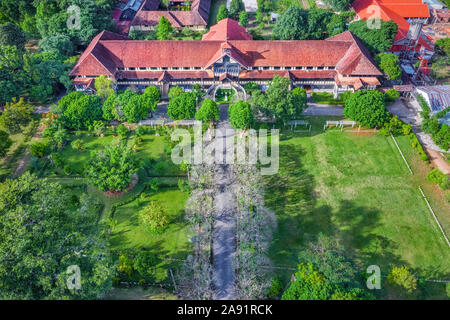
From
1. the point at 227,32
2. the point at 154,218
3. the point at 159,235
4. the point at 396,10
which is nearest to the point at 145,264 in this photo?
the point at 159,235

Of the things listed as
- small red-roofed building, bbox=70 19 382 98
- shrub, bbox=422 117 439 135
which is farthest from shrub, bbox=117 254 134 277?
shrub, bbox=422 117 439 135

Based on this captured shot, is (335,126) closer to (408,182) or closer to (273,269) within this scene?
Answer: (408,182)

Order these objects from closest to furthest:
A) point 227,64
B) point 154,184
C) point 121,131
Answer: point 154,184
point 121,131
point 227,64

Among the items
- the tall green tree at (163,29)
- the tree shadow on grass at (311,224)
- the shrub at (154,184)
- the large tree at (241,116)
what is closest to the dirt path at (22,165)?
the shrub at (154,184)

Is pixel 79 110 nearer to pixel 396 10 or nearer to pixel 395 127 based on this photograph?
pixel 395 127

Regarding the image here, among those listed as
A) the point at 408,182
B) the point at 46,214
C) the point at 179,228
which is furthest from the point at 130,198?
the point at 408,182

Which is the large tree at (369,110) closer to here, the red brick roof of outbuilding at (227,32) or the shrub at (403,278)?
the shrub at (403,278)

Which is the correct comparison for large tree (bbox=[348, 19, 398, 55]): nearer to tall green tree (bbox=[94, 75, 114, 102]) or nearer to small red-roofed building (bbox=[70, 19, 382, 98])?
small red-roofed building (bbox=[70, 19, 382, 98])
